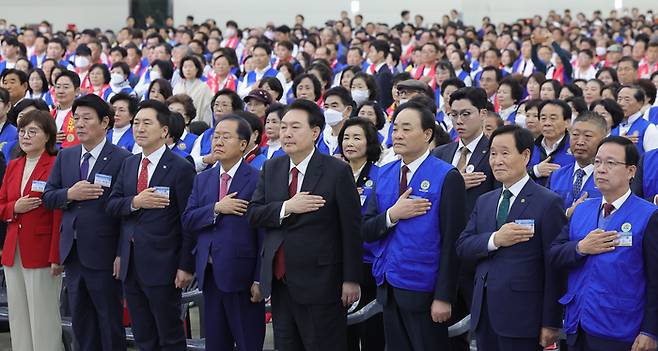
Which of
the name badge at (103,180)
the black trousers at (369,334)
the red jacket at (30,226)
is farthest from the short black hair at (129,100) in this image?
the black trousers at (369,334)

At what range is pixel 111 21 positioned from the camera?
1096 inches

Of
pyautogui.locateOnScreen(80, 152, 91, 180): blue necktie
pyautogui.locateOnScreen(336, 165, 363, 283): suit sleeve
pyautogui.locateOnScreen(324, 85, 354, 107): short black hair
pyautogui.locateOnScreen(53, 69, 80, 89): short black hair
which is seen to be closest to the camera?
pyautogui.locateOnScreen(336, 165, 363, 283): suit sleeve

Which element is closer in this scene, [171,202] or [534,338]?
[534,338]

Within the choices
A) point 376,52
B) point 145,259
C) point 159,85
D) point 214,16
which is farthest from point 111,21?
point 145,259

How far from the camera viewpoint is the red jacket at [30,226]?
651 centimetres

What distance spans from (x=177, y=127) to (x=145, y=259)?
1827mm

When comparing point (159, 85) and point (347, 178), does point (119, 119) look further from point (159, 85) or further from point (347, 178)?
point (347, 178)

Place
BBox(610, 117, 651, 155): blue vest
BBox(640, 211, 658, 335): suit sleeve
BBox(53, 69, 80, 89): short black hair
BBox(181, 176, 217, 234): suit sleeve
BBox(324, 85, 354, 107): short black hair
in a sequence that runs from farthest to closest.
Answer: BBox(53, 69, 80, 89): short black hair → BBox(324, 85, 354, 107): short black hair → BBox(610, 117, 651, 155): blue vest → BBox(181, 176, 217, 234): suit sleeve → BBox(640, 211, 658, 335): suit sleeve

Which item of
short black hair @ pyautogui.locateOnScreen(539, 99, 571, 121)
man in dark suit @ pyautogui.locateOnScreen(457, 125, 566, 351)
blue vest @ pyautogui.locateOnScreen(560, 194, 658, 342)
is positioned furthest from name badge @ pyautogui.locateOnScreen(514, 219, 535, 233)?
short black hair @ pyautogui.locateOnScreen(539, 99, 571, 121)

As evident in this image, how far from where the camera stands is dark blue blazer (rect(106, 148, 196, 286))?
20.1ft

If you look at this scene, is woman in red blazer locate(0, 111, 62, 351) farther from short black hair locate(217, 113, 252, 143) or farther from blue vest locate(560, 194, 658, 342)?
blue vest locate(560, 194, 658, 342)

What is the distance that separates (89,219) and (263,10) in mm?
23367

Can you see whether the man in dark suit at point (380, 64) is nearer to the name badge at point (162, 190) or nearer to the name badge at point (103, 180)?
the name badge at point (103, 180)

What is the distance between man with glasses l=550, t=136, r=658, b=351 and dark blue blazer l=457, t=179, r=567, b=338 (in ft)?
0.26
